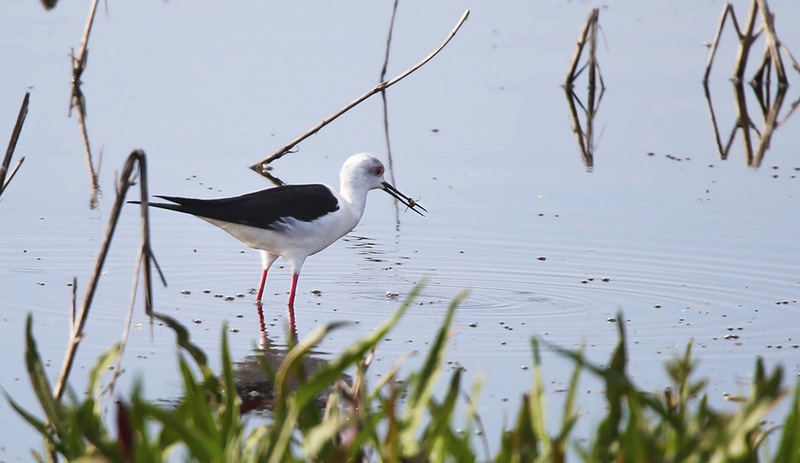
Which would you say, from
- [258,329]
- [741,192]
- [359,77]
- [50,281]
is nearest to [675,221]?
[741,192]

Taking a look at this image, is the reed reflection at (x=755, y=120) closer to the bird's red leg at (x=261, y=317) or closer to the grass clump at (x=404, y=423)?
the bird's red leg at (x=261, y=317)

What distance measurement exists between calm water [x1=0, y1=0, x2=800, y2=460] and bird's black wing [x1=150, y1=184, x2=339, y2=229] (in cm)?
46

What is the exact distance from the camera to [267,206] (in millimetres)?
8062

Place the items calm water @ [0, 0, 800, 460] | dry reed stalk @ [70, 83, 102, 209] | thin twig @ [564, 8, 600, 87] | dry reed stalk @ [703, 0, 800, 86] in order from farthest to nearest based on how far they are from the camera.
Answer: thin twig @ [564, 8, 600, 87] < dry reed stalk @ [703, 0, 800, 86] < dry reed stalk @ [70, 83, 102, 209] < calm water @ [0, 0, 800, 460]

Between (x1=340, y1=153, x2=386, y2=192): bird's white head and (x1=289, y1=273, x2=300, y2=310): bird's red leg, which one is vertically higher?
(x1=340, y1=153, x2=386, y2=192): bird's white head

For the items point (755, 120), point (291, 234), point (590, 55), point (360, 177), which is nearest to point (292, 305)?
point (291, 234)

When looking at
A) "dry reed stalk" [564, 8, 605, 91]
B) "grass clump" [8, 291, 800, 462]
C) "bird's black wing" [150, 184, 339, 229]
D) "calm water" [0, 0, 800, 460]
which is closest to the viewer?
"grass clump" [8, 291, 800, 462]

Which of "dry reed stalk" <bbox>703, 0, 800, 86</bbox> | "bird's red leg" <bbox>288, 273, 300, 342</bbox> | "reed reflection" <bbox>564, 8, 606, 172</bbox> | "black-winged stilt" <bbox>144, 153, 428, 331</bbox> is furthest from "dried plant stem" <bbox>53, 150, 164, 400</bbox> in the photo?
"dry reed stalk" <bbox>703, 0, 800, 86</bbox>

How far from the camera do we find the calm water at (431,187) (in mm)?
7117

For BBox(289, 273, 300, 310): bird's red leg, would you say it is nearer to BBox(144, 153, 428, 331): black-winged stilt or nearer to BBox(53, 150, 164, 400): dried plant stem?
BBox(144, 153, 428, 331): black-winged stilt

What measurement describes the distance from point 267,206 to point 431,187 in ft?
8.86

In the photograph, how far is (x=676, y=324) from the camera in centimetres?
738

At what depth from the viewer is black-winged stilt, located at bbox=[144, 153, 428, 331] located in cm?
784

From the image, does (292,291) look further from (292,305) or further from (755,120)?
(755,120)
